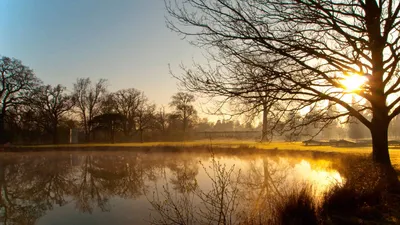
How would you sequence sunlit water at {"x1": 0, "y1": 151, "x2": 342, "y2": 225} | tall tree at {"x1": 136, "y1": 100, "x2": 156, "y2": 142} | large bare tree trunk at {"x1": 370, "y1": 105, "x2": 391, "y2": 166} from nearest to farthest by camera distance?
sunlit water at {"x1": 0, "y1": 151, "x2": 342, "y2": 225} → large bare tree trunk at {"x1": 370, "y1": 105, "x2": 391, "y2": 166} → tall tree at {"x1": 136, "y1": 100, "x2": 156, "y2": 142}

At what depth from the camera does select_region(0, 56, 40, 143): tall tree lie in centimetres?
3372

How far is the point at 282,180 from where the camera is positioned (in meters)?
10.2

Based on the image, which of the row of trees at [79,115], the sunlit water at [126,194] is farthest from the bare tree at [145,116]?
the sunlit water at [126,194]

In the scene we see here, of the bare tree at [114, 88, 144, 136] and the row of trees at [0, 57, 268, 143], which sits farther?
the bare tree at [114, 88, 144, 136]

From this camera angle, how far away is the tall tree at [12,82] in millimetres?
33719

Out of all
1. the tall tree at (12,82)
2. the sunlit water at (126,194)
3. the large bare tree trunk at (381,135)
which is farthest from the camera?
→ the tall tree at (12,82)

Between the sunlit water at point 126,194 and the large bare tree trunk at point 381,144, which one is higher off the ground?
the large bare tree trunk at point 381,144

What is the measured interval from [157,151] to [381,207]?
73.6 ft

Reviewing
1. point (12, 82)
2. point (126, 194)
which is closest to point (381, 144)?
point (126, 194)

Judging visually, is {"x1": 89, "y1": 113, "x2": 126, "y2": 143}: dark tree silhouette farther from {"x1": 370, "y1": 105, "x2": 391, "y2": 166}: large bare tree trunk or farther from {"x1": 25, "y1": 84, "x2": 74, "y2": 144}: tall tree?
{"x1": 370, "y1": 105, "x2": 391, "y2": 166}: large bare tree trunk

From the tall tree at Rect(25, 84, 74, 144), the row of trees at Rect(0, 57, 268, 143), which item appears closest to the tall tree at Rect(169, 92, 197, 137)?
the row of trees at Rect(0, 57, 268, 143)

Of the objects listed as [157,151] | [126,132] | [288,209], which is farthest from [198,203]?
[126,132]

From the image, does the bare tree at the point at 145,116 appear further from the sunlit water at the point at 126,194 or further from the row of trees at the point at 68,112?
the sunlit water at the point at 126,194

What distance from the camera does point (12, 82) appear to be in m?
34.0
